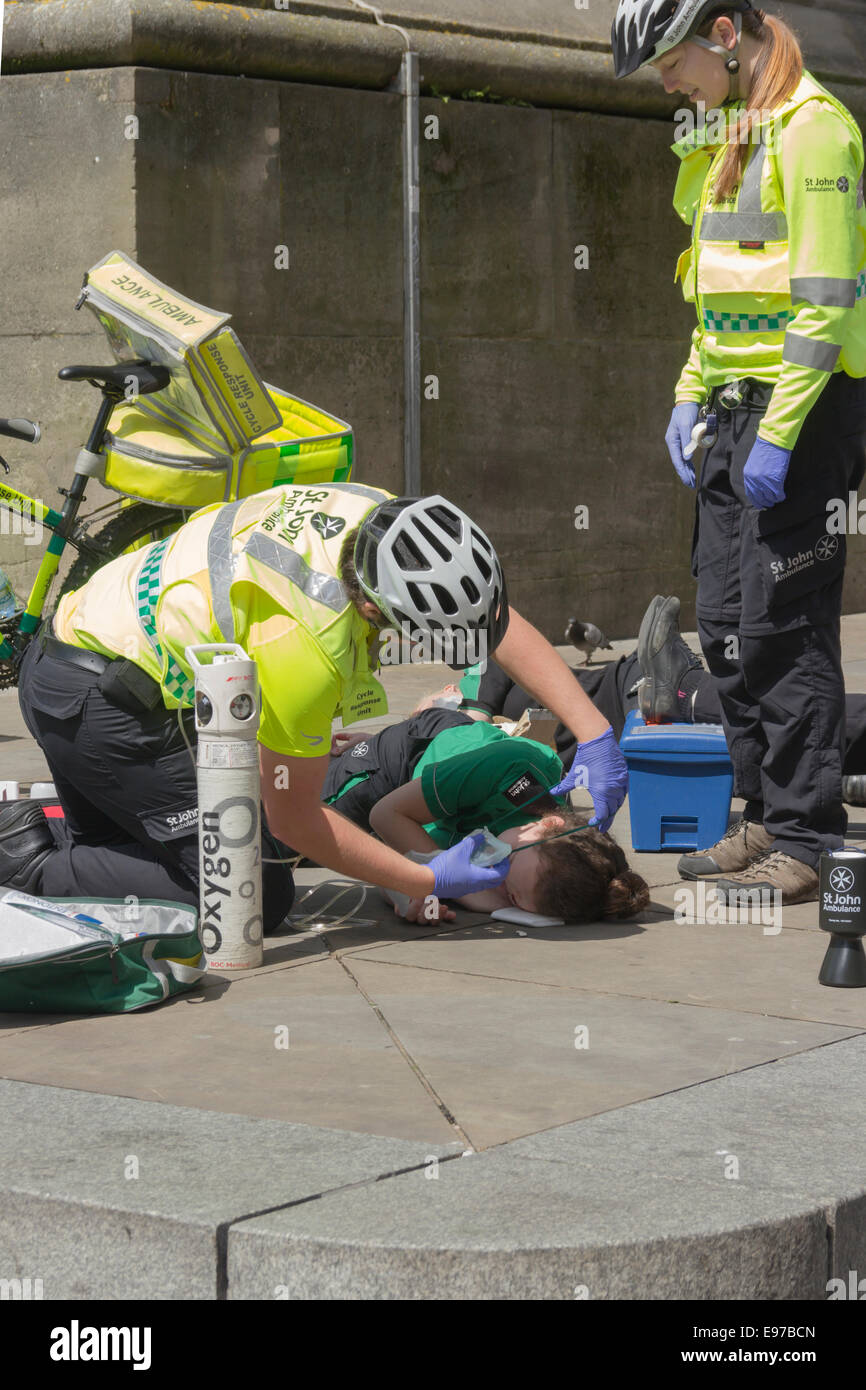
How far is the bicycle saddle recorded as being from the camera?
252 inches

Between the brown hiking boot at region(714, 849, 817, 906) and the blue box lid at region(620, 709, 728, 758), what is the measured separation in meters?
0.60

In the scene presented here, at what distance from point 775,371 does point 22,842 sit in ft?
7.48

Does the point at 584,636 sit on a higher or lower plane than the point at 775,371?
lower

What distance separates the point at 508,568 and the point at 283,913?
561 centimetres

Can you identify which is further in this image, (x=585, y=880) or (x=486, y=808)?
(x=486, y=808)

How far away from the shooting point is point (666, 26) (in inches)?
191

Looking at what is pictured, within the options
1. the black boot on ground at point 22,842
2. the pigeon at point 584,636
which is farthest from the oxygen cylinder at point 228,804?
the pigeon at point 584,636

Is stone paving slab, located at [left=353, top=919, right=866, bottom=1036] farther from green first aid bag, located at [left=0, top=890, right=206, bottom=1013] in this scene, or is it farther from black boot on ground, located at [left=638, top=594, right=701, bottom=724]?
black boot on ground, located at [left=638, top=594, right=701, bottom=724]

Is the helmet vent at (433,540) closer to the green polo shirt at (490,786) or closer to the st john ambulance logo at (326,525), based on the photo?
the st john ambulance logo at (326,525)

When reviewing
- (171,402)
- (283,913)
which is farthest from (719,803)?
(171,402)

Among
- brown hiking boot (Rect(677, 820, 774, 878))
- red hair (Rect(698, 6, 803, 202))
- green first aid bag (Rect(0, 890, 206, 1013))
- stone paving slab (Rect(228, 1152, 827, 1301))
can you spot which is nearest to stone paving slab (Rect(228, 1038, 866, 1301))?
stone paving slab (Rect(228, 1152, 827, 1301))

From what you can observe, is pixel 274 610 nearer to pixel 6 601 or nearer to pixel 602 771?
pixel 602 771

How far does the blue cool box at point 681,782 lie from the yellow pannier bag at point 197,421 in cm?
154

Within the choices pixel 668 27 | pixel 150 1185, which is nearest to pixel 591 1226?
pixel 150 1185
